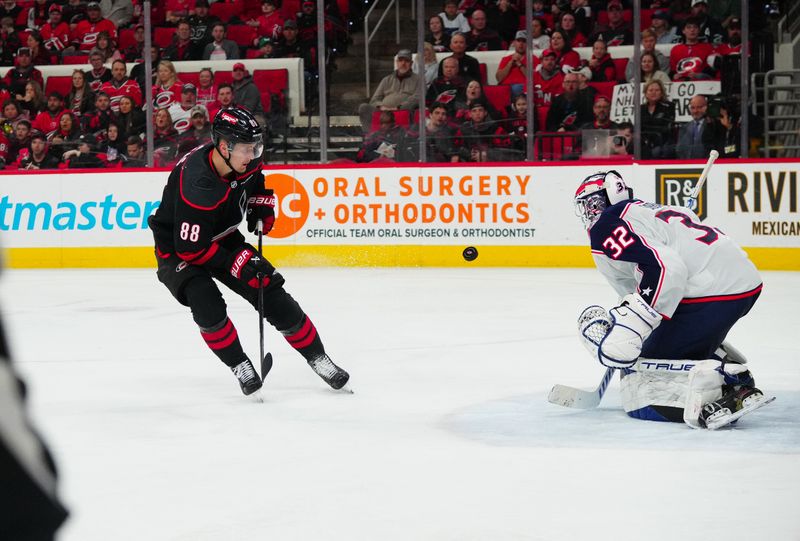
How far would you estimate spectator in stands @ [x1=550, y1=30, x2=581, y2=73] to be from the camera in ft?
32.7

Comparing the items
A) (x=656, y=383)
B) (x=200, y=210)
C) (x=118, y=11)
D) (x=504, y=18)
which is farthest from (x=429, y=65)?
(x=656, y=383)

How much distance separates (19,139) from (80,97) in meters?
0.73

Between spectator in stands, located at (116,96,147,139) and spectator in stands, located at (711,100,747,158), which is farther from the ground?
spectator in stands, located at (116,96,147,139)

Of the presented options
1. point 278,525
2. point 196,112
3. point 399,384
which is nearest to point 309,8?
point 196,112

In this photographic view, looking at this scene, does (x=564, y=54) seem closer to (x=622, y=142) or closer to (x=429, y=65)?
(x=622, y=142)

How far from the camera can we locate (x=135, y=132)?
34.7 feet

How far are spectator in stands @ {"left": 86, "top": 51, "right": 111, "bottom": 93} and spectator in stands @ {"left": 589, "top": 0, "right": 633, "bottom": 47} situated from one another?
4.68 meters

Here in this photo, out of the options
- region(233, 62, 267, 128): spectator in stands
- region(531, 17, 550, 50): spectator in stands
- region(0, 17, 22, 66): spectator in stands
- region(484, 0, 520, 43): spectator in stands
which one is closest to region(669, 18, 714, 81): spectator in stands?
region(531, 17, 550, 50): spectator in stands

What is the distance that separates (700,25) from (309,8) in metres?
3.61

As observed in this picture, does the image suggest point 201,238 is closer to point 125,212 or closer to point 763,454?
point 763,454

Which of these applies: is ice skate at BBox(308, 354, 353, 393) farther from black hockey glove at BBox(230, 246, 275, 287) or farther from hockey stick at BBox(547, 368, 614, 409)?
hockey stick at BBox(547, 368, 614, 409)

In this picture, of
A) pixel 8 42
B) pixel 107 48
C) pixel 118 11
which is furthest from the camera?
pixel 8 42

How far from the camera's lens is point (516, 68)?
9969 millimetres

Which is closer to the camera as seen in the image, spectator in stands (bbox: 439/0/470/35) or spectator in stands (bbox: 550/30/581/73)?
spectator in stands (bbox: 550/30/581/73)
